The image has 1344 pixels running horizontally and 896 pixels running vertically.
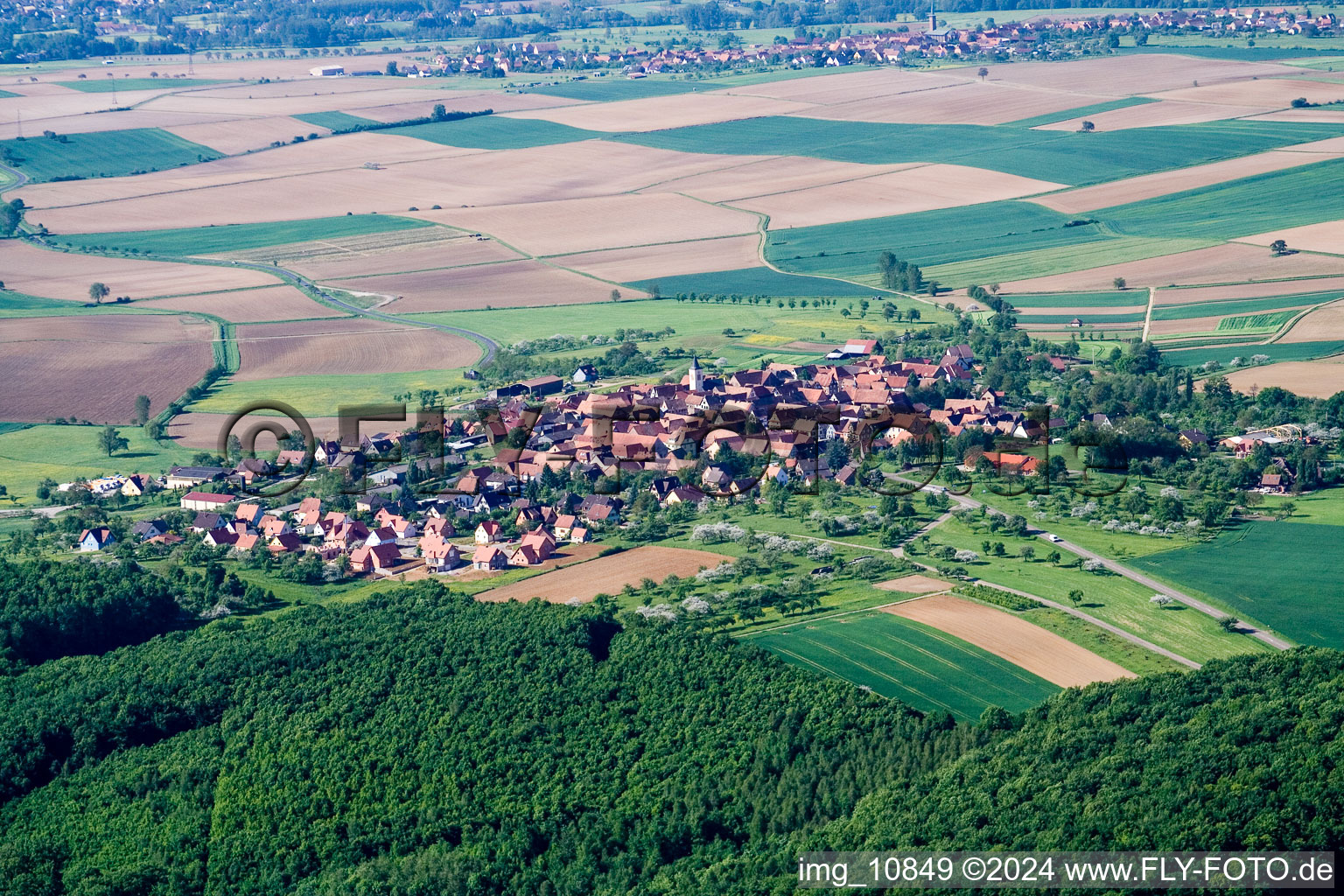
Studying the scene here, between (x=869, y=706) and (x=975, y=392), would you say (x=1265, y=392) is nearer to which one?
(x=975, y=392)

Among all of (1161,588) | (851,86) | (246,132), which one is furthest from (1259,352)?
(246,132)

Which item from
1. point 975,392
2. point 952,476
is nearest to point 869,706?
point 952,476

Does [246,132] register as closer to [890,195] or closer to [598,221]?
[598,221]

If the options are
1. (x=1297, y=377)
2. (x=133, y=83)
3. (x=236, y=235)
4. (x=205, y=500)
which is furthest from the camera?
(x=133, y=83)

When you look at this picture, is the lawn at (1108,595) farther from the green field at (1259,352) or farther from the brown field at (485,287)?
the brown field at (485,287)

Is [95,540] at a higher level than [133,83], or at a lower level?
lower

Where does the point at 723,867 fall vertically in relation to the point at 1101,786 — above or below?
below

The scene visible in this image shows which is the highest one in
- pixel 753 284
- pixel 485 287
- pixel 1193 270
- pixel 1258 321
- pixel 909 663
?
pixel 1193 270

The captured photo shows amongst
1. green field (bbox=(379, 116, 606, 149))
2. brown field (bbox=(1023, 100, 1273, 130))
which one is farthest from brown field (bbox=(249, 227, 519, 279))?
brown field (bbox=(1023, 100, 1273, 130))
